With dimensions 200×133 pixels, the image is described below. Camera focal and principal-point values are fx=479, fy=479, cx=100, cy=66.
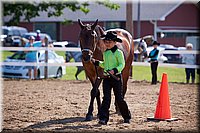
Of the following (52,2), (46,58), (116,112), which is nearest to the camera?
(116,112)

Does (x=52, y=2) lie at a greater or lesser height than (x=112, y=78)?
greater

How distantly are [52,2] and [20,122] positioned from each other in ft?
54.0

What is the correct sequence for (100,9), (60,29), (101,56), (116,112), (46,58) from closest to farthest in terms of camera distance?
(101,56) < (116,112) < (46,58) < (100,9) < (60,29)

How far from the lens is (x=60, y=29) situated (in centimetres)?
5019

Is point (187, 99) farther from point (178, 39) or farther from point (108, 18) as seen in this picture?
point (178, 39)

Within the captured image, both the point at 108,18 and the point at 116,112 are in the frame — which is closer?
the point at 116,112

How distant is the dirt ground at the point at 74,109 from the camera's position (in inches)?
330

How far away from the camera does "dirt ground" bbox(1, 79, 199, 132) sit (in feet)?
27.5

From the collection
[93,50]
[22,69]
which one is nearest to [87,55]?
[93,50]

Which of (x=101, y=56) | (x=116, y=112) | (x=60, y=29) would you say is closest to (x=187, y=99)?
(x=116, y=112)

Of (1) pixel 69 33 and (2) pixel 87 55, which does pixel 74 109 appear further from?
(1) pixel 69 33

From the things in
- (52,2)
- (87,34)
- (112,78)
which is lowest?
(112,78)

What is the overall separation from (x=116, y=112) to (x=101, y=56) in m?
1.51

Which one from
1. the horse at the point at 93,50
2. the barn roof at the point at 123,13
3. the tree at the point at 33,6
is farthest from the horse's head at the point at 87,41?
the barn roof at the point at 123,13
